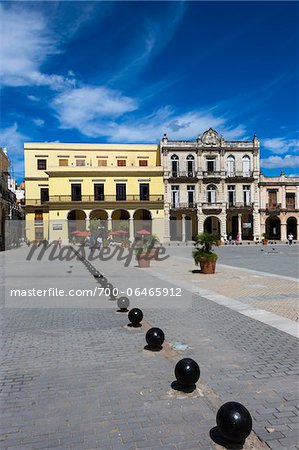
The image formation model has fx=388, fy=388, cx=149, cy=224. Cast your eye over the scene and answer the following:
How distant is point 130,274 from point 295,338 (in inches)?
367

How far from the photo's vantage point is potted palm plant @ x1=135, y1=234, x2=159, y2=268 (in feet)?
56.6

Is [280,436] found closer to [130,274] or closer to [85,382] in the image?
[85,382]

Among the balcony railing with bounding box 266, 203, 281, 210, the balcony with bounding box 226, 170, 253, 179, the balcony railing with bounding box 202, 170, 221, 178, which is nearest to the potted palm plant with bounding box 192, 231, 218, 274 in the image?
the balcony railing with bounding box 202, 170, 221, 178

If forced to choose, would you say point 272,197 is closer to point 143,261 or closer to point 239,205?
point 239,205

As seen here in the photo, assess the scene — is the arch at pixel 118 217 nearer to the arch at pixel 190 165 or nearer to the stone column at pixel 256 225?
the arch at pixel 190 165

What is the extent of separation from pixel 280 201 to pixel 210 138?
37.6ft

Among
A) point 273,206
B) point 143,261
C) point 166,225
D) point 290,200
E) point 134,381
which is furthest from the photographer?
point 290,200

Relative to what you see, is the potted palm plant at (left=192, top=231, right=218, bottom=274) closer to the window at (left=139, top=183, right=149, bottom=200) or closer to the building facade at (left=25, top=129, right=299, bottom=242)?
the building facade at (left=25, top=129, right=299, bottom=242)

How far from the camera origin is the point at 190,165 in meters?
46.2

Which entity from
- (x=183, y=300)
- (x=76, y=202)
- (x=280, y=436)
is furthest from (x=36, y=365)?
(x=76, y=202)

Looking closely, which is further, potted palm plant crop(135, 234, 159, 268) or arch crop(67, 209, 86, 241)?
arch crop(67, 209, 86, 241)

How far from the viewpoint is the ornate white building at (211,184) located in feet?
150

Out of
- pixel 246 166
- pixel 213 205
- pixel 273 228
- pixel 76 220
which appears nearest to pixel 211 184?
pixel 213 205

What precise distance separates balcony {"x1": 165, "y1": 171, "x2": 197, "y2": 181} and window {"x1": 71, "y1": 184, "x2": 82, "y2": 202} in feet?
33.2
